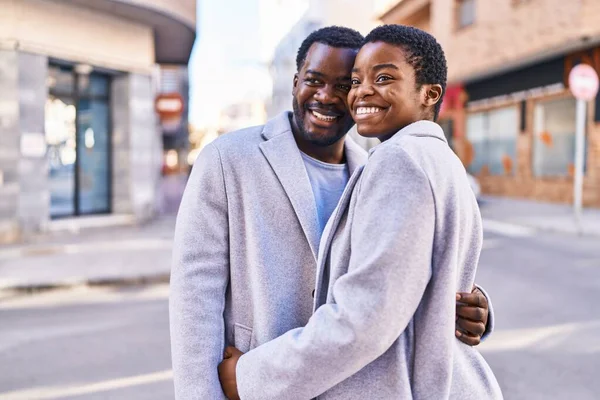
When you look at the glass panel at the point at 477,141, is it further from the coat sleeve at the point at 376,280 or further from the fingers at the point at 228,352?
the coat sleeve at the point at 376,280

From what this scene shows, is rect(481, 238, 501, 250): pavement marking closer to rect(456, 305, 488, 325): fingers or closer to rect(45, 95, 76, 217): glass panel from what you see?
rect(456, 305, 488, 325): fingers

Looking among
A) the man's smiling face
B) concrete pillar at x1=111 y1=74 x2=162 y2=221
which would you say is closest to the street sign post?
concrete pillar at x1=111 y1=74 x2=162 y2=221

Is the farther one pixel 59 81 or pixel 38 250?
pixel 59 81

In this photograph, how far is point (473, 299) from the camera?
145cm

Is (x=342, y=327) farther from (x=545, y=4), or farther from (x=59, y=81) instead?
(x=545, y=4)

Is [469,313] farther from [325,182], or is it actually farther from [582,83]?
[582,83]

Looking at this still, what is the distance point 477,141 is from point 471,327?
23674 millimetres

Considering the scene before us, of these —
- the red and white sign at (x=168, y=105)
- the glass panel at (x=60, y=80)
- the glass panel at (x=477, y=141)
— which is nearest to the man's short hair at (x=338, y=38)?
the glass panel at (x=60, y=80)

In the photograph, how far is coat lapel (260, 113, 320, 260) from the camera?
1.58 metres

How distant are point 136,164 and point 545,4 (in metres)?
13.3

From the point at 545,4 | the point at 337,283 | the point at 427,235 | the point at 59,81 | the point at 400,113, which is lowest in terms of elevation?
the point at 337,283

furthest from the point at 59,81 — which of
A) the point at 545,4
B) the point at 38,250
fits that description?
the point at 545,4

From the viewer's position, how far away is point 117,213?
1447 cm

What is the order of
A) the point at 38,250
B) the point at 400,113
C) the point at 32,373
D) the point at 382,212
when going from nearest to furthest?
the point at 382,212 → the point at 400,113 → the point at 32,373 → the point at 38,250
